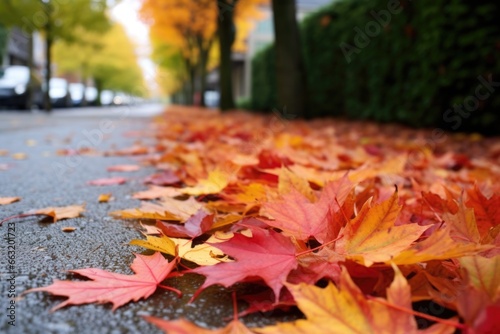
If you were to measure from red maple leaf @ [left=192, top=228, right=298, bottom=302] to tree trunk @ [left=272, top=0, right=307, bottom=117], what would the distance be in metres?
6.56

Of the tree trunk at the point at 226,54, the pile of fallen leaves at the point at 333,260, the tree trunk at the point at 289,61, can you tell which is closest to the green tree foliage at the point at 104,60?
the tree trunk at the point at 226,54

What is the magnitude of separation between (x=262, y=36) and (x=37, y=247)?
35042 millimetres

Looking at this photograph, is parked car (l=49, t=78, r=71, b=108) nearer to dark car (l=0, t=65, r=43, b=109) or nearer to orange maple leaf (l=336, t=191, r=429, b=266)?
dark car (l=0, t=65, r=43, b=109)

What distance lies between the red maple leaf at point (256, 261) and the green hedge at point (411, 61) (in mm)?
4376

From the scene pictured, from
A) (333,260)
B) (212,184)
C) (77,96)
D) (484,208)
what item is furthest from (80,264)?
(77,96)

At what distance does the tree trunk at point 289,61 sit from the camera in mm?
6938

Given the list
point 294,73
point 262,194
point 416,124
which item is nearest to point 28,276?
point 262,194

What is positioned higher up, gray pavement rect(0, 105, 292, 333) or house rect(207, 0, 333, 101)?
house rect(207, 0, 333, 101)

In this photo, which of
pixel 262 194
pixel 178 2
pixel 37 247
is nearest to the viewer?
pixel 37 247

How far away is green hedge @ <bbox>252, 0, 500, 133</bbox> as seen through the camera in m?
4.57

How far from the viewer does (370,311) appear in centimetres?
63

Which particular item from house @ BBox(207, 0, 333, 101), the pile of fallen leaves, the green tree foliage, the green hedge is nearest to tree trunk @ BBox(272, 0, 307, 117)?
the green hedge

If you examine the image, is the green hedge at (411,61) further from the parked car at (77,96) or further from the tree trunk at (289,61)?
the parked car at (77,96)

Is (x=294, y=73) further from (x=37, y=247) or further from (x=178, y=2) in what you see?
(x=178, y=2)
